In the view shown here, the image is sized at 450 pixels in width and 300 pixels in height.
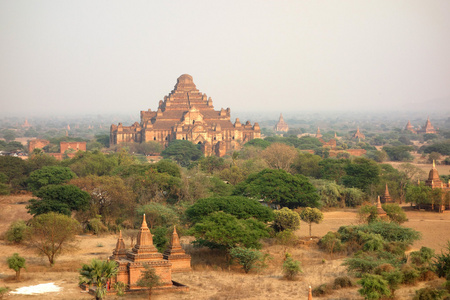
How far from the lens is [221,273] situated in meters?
36.4

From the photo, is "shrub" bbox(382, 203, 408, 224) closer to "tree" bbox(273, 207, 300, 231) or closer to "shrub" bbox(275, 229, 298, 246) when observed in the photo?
"tree" bbox(273, 207, 300, 231)

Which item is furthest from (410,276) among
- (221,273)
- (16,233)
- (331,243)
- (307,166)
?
(307,166)

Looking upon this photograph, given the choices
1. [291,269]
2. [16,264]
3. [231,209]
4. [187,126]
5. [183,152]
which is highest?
[187,126]

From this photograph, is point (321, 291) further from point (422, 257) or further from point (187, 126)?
point (187, 126)

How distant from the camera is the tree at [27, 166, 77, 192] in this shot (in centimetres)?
6050

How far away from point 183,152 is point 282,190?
4852cm

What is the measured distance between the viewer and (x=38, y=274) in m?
35.9

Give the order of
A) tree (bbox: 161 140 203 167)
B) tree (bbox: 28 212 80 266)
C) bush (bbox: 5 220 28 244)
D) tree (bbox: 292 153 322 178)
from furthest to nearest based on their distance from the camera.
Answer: tree (bbox: 161 140 203 167) < tree (bbox: 292 153 322 178) < bush (bbox: 5 220 28 244) < tree (bbox: 28 212 80 266)

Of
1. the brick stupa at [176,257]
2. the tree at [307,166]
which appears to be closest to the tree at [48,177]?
the tree at [307,166]

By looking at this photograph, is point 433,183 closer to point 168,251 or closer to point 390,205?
point 390,205

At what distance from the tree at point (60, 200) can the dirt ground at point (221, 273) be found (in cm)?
250

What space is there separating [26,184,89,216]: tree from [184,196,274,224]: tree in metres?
8.82

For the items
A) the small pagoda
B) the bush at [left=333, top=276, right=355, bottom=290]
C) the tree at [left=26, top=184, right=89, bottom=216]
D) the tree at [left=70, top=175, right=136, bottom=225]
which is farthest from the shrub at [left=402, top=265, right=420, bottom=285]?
the small pagoda

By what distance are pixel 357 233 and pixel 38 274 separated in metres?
16.6
